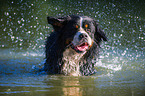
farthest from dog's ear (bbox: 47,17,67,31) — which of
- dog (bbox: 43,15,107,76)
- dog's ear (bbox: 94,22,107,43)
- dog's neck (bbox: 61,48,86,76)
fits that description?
dog's ear (bbox: 94,22,107,43)

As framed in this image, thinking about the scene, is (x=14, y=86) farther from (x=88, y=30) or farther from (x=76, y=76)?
(x=88, y=30)

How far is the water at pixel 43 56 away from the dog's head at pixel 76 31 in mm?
664

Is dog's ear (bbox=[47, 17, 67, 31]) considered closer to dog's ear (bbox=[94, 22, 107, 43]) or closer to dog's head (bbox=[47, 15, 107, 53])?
dog's head (bbox=[47, 15, 107, 53])

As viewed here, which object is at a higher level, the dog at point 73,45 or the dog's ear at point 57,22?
the dog's ear at point 57,22

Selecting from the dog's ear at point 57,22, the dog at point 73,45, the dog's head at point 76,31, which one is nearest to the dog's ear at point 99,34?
the dog at point 73,45

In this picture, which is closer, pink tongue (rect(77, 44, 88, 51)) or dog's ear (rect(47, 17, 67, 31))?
pink tongue (rect(77, 44, 88, 51))

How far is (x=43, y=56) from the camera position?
26.2ft

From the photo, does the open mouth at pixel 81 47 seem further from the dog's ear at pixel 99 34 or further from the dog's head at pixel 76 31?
the dog's ear at pixel 99 34

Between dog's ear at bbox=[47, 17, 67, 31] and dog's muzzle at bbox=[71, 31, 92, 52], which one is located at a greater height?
dog's ear at bbox=[47, 17, 67, 31]

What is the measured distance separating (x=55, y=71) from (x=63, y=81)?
0.81 metres

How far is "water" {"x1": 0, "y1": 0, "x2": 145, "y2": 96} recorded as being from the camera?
3.67 m

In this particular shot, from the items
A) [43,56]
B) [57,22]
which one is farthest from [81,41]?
[43,56]

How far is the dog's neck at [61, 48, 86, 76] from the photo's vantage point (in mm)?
4918

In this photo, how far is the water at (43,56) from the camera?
3.67 metres
